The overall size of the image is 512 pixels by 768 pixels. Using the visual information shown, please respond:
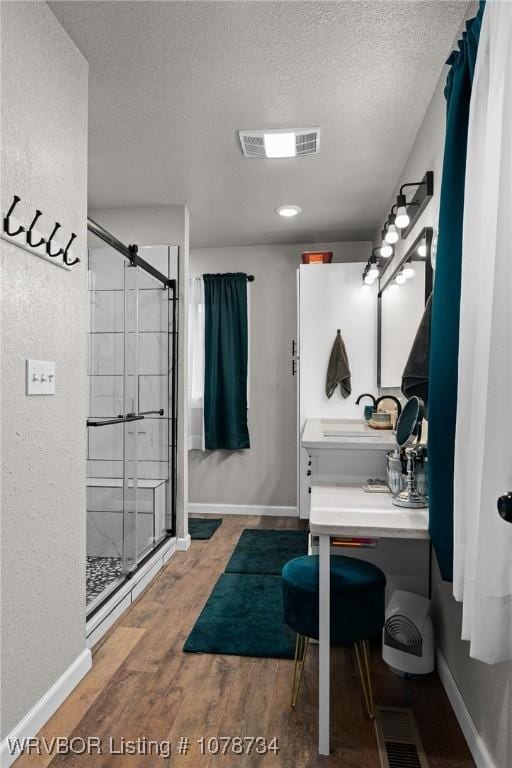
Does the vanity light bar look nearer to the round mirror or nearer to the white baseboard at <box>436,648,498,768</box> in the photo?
the round mirror

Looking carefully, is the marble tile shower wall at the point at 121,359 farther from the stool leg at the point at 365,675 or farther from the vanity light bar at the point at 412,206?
the stool leg at the point at 365,675

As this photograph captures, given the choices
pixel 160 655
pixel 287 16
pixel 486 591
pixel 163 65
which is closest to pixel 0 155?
pixel 163 65

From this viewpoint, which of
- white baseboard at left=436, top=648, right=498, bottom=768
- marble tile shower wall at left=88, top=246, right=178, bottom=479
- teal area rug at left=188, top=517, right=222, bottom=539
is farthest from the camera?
teal area rug at left=188, top=517, right=222, bottom=539

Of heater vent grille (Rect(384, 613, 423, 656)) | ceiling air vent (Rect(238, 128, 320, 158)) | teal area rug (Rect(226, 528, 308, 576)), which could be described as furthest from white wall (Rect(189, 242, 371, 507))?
heater vent grille (Rect(384, 613, 423, 656))

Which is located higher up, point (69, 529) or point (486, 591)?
point (486, 591)

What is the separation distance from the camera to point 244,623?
7.97 ft

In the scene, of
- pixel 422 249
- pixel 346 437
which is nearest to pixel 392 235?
pixel 422 249

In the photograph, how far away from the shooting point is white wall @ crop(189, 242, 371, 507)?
461 centimetres

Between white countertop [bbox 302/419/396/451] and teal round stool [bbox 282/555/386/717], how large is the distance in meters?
0.59

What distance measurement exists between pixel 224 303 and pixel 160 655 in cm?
307

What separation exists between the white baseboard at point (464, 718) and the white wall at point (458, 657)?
0.06 ft

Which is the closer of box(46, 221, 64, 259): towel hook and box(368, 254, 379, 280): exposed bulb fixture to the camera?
box(46, 221, 64, 259): towel hook

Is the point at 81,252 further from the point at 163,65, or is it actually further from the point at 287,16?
the point at 287,16

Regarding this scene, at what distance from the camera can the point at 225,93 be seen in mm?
2260
